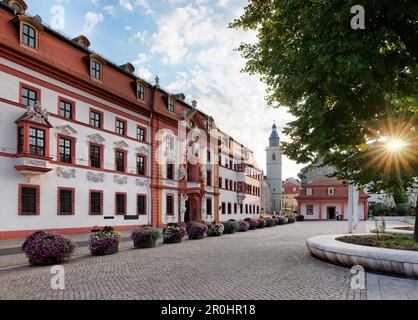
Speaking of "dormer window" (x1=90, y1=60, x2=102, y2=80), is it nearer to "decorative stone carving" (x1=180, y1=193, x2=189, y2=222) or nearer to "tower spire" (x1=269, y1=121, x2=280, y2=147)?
"decorative stone carving" (x1=180, y1=193, x2=189, y2=222)

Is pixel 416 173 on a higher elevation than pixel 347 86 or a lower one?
lower

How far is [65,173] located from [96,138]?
393cm

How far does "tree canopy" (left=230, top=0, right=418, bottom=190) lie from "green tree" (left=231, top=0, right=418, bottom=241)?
0.03 m

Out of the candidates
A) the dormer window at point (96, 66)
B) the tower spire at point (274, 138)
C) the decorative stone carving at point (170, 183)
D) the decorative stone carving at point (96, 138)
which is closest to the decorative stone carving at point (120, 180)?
the decorative stone carving at point (96, 138)

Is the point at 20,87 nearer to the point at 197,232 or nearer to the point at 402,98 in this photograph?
the point at 197,232

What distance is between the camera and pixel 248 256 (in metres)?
13.6

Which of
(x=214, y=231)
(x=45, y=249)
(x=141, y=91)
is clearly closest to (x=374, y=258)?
(x=45, y=249)

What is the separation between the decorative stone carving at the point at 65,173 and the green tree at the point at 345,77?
589 inches

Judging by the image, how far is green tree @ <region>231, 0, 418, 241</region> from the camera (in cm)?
951

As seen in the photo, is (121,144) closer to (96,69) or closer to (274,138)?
(96,69)

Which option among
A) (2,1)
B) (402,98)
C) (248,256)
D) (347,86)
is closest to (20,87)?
(2,1)

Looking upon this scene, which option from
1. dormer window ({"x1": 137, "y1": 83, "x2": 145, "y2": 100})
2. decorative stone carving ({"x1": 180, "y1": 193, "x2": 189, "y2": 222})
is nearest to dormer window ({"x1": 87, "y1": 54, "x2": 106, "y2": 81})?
dormer window ({"x1": 137, "y1": 83, "x2": 145, "y2": 100})

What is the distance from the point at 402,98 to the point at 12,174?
19709 millimetres
